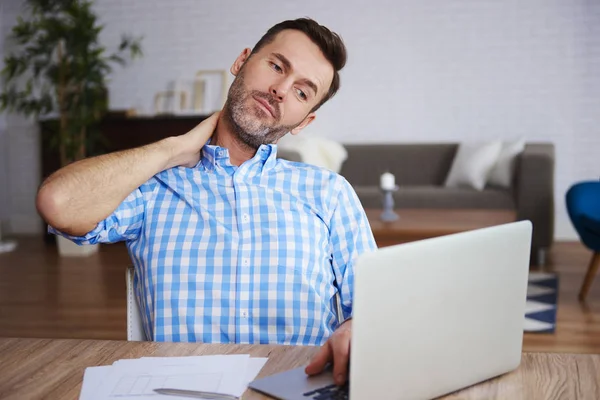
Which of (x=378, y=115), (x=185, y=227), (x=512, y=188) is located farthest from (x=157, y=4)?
(x=185, y=227)

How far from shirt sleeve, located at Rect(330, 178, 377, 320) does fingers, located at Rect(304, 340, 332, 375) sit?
434mm

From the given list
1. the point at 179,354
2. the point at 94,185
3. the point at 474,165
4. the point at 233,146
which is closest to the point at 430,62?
the point at 474,165

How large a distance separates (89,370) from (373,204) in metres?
4.05

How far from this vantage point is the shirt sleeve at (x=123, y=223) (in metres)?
1.42

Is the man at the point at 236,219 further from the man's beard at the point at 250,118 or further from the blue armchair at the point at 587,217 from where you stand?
the blue armchair at the point at 587,217

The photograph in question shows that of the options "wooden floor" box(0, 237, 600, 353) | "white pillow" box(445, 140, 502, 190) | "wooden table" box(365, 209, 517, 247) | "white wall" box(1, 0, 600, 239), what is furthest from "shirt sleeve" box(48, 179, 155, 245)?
"white wall" box(1, 0, 600, 239)

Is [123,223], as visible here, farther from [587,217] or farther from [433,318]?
[587,217]

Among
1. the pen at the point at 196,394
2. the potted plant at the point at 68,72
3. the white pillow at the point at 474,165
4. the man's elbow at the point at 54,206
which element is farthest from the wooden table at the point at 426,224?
the pen at the point at 196,394

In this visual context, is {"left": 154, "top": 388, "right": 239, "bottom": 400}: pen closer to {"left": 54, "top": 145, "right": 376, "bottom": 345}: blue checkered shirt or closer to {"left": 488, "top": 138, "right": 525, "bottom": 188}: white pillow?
{"left": 54, "top": 145, "right": 376, "bottom": 345}: blue checkered shirt

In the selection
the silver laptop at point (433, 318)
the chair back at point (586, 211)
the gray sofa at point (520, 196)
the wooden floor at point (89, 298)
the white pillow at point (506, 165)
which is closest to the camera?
the silver laptop at point (433, 318)

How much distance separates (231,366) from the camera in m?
1.01

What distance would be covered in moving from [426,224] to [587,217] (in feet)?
2.84

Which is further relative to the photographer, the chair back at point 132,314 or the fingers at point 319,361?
the chair back at point 132,314

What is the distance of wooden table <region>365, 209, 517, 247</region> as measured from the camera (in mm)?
3533
